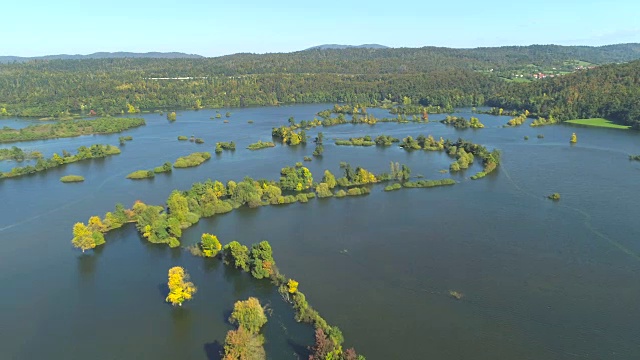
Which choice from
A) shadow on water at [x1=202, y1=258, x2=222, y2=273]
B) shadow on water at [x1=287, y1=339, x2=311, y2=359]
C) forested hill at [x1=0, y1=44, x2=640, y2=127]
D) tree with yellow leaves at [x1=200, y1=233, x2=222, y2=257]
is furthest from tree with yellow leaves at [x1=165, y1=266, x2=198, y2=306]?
forested hill at [x1=0, y1=44, x2=640, y2=127]

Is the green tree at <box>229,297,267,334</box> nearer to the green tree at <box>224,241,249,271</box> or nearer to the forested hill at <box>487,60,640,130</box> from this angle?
the green tree at <box>224,241,249,271</box>

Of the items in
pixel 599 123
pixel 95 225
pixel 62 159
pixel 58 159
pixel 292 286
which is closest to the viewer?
pixel 292 286

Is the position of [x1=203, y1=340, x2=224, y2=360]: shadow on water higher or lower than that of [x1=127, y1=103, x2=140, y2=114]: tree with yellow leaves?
lower

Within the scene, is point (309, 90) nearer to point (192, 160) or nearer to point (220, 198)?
point (192, 160)

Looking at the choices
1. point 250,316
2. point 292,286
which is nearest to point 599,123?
point 292,286

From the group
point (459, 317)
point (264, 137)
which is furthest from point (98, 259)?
point (264, 137)
